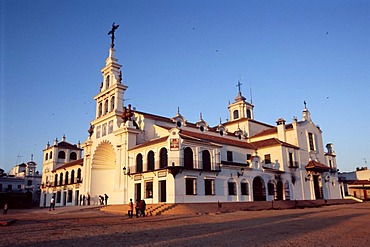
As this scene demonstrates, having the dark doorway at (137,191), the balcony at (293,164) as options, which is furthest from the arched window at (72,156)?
the balcony at (293,164)

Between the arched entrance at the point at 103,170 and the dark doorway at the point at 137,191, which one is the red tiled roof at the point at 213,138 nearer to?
the dark doorway at the point at 137,191

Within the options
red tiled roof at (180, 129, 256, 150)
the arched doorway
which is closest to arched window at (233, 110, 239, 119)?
red tiled roof at (180, 129, 256, 150)

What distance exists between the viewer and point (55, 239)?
11.2 metres

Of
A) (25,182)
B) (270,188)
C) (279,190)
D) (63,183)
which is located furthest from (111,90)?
(25,182)

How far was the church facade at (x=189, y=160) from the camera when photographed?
29.1 metres

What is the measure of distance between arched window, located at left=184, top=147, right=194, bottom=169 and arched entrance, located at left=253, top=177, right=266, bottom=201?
30.8 ft

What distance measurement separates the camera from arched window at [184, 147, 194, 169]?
94.7ft

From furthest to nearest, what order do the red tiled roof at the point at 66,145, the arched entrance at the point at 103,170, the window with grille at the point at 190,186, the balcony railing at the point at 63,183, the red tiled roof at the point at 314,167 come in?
the red tiled roof at the point at 66,145 < the balcony railing at the point at 63,183 < the red tiled roof at the point at 314,167 < the arched entrance at the point at 103,170 < the window with grille at the point at 190,186

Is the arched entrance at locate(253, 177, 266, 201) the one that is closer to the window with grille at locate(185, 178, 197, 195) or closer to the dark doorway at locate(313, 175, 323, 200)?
the window with grille at locate(185, 178, 197, 195)

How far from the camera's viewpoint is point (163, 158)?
96.3 ft

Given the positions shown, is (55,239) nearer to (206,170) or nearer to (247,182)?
(206,170)

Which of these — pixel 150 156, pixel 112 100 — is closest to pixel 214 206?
pixel 150 156

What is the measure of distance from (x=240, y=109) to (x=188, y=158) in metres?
24.4

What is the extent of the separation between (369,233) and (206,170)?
18111 mm
